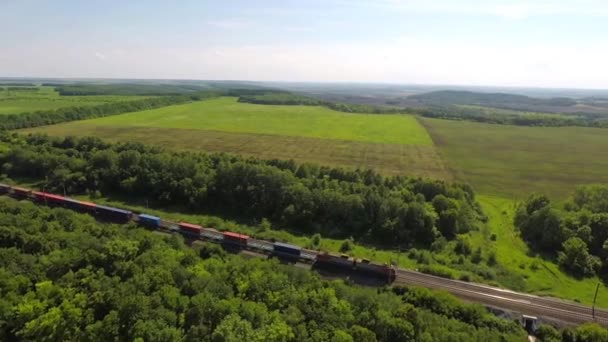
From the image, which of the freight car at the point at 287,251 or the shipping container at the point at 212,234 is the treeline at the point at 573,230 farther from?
the shipping container at the point at 212,234

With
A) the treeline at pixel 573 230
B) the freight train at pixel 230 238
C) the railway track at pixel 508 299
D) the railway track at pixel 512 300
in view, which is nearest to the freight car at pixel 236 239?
the freight train at pixel 230 238

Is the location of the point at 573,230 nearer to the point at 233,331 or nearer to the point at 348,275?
the point at 348,275

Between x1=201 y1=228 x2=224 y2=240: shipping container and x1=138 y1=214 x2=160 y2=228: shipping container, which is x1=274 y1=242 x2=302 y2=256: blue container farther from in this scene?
x1=138 y1=214 x2=160 y2=228: shipping container

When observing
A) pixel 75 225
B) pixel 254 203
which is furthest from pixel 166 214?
pixel 75 225

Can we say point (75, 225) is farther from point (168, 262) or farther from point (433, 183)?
point (433, 183)

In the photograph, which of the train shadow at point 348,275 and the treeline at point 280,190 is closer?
the train shadow at point 348,275

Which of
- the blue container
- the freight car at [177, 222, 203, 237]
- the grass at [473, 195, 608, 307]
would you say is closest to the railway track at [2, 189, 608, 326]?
the blue container
